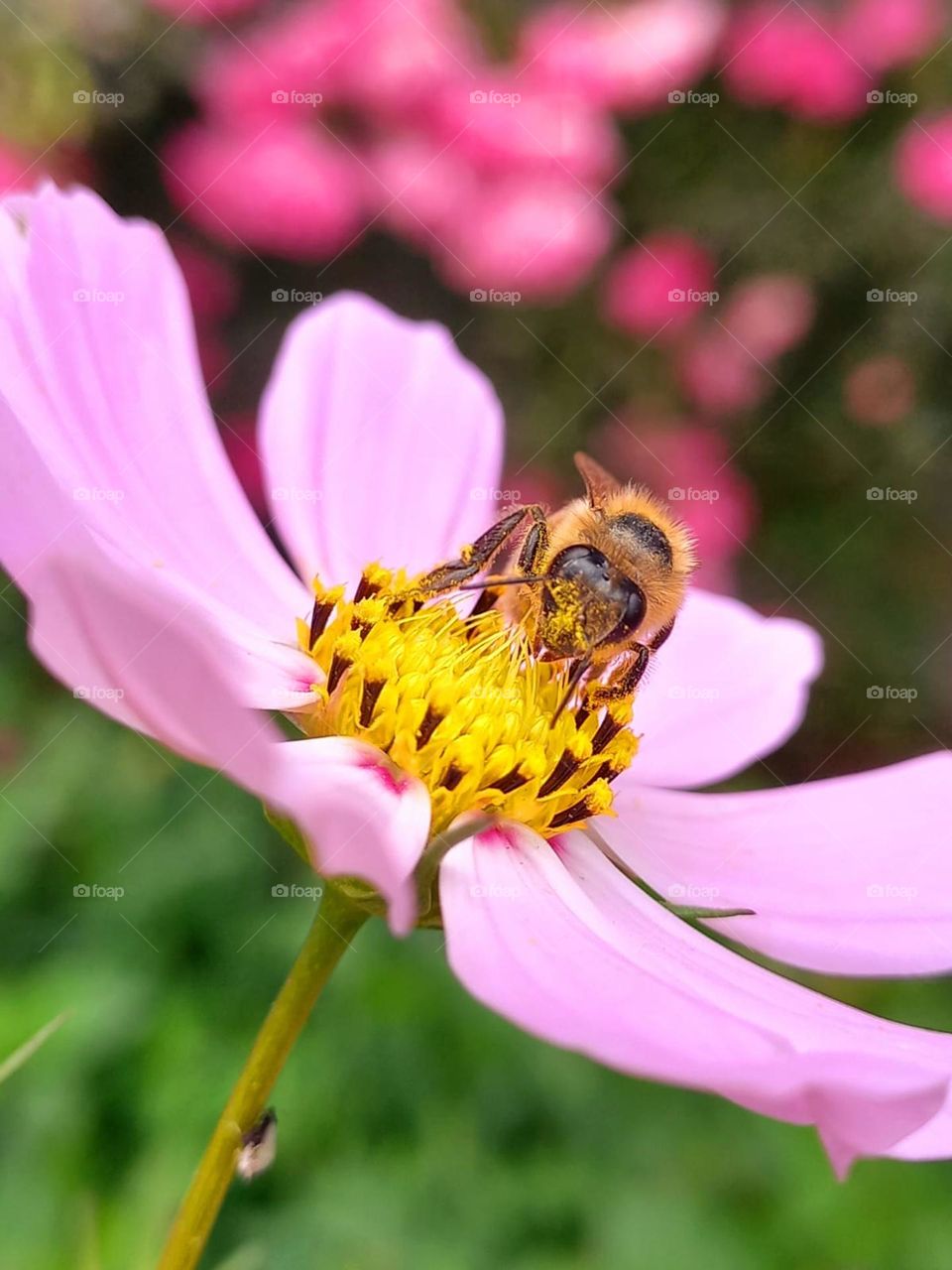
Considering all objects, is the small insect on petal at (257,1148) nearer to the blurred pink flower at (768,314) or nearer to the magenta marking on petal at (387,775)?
the magenta marking on petal at (387,775)

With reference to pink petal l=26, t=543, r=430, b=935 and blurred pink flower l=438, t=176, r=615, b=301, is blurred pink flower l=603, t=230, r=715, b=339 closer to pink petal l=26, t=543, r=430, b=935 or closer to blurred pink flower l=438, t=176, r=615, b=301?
blurred pink flower l=438, t=176, r=615, b=301

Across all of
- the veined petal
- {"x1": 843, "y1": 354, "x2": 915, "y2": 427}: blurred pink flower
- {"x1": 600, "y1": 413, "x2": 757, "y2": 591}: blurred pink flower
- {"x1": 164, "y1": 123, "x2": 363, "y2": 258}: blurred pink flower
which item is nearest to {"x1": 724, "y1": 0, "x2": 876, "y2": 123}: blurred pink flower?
{"x1": 843, "y1": 354, "x2": 915, "y2": 427}: blurred pink flower

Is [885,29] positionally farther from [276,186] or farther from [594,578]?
[594,578]

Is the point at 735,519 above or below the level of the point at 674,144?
below

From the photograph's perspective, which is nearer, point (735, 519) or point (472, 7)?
point (735, 519)

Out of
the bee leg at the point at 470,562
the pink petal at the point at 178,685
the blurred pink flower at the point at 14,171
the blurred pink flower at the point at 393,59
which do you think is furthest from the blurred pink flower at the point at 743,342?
the pink petal at the point at 178,685

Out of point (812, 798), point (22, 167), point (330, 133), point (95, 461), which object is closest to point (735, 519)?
point (330, 133)

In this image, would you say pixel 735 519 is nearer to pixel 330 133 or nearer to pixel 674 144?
pixel 674 144
